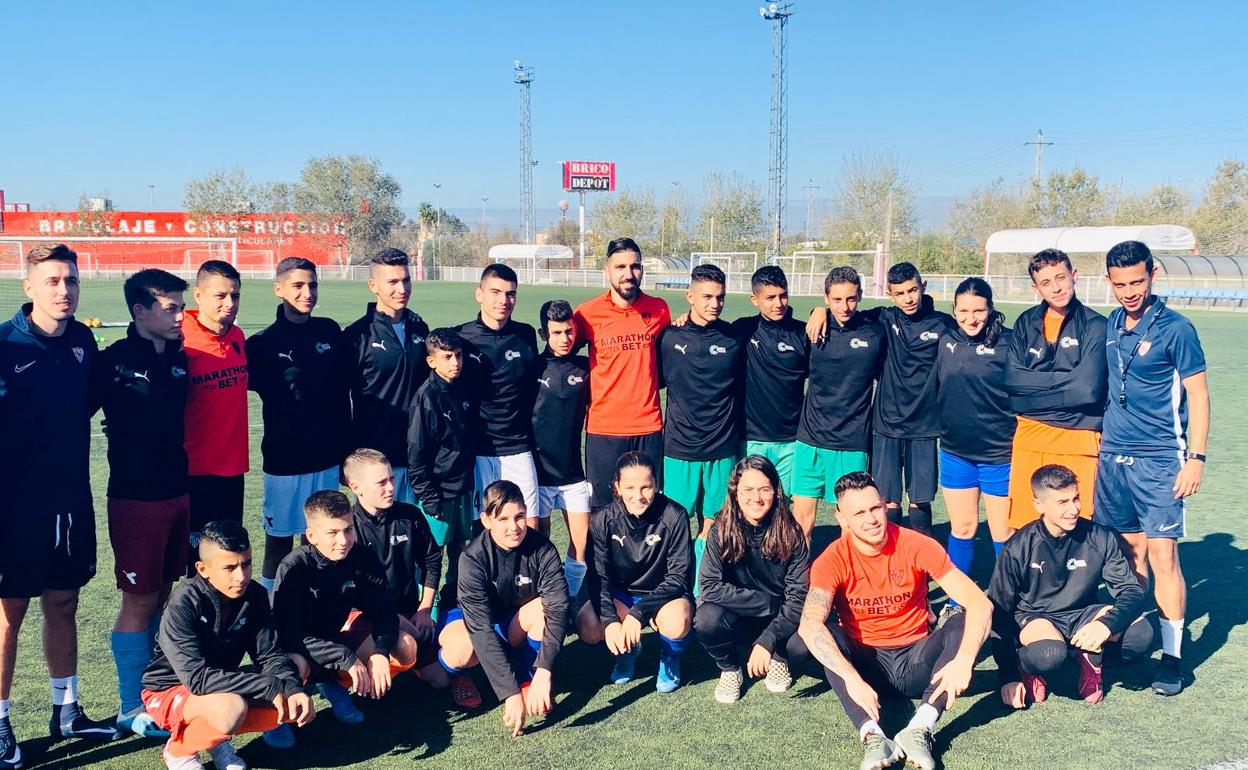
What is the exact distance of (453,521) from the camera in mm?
5340

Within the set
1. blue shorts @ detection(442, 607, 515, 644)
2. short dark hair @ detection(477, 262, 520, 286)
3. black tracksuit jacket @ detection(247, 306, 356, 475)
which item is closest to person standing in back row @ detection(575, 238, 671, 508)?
short dark hair @ detection(477, 262, 520, 286)

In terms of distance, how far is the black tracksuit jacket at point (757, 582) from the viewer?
14.9 ft

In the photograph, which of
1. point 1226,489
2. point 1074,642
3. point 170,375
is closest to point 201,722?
point 170,375

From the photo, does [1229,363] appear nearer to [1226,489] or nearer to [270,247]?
[1226,489]

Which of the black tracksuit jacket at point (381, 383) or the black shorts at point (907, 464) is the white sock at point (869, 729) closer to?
the black shorts at point (907, 464)

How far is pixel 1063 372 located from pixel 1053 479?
35.7 inches

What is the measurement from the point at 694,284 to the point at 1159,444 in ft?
8.59

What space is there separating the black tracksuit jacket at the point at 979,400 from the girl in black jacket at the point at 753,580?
156cm

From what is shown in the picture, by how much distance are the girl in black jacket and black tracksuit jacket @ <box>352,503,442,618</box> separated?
54.1 inches

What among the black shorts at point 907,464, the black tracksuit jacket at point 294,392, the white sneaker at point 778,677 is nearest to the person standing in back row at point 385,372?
the black tracksuit jacket at point 294,392

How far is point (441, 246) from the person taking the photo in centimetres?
7669

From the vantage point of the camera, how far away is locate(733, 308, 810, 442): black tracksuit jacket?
575 centimetres

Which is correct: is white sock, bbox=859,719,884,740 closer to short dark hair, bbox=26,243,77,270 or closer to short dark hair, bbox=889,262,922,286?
short dark hair, bbox=889,262,922,286

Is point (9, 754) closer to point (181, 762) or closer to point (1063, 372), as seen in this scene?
point (181, 762)
